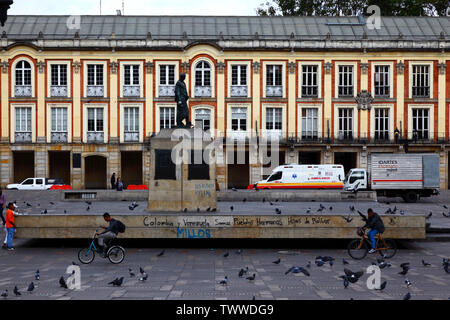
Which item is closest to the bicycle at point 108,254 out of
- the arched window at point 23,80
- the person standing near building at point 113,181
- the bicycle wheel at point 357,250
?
the bicycle wheel at point 357,250

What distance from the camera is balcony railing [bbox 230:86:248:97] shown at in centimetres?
4712

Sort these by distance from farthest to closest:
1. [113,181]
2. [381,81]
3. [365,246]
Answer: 1. [381,81]
2. [113,181]
3. [365,246]

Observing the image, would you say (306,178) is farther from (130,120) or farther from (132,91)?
(132,91)

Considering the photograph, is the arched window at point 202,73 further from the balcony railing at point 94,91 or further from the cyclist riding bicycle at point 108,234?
the cyclist riding bicycle at point 108,234

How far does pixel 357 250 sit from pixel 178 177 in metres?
7.29

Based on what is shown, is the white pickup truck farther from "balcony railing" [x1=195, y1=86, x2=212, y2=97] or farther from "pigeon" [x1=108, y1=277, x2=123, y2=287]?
"pigeon" [x1=108, y1=277, x2=123, y2=287]

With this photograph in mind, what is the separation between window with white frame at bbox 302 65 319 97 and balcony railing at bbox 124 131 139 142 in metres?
15.0

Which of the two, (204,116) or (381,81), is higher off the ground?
(381,81)

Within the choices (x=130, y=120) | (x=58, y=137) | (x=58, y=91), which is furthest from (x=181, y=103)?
(x=58, y=91)

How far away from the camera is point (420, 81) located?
4750cm

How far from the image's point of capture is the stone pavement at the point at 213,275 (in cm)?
1083

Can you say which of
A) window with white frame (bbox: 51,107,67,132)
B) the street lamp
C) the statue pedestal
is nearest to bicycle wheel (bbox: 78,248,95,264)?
the statue pedestal

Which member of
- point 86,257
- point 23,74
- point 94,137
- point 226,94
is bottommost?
point 86,257

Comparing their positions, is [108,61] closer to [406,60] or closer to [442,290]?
[406,60]
